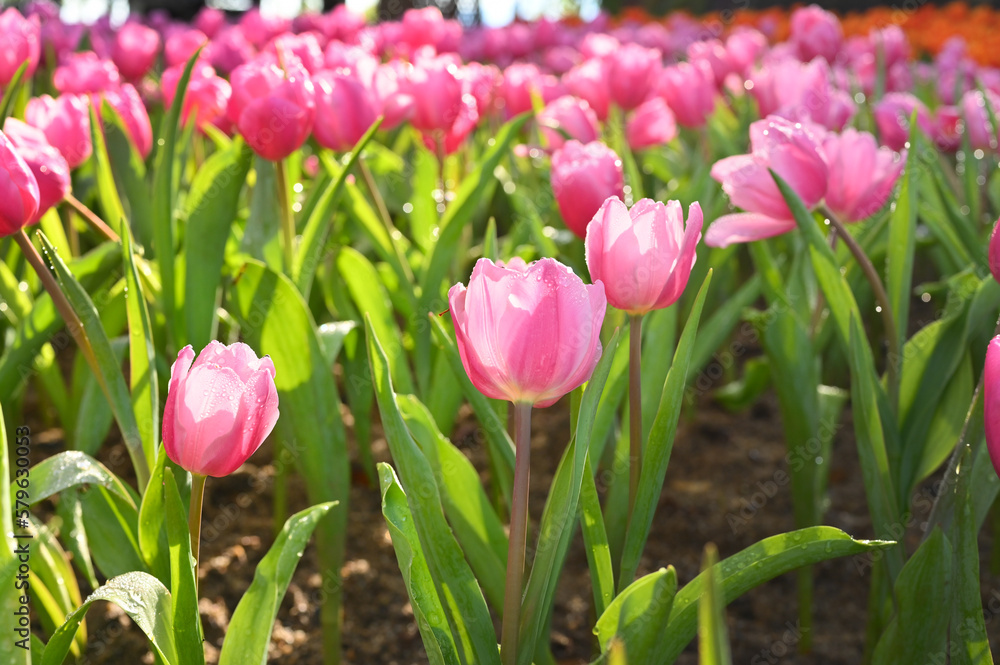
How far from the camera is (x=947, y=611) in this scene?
962 mm

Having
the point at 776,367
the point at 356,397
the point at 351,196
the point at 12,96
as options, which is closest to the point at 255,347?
the point at 356,397

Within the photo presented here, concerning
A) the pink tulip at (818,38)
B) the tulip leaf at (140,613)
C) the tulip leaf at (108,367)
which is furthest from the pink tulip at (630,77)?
the tulip leaf at (140,613)

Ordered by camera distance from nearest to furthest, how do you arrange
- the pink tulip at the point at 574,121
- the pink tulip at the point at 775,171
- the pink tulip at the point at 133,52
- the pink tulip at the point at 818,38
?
1. the pink tulip at the point at 775,171
2. the pink tulip at the point at 574,121
3. the pink tulip at the point at 133,52
4. the pink tulip at the point at 818,38

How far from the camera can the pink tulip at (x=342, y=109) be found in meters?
1.47

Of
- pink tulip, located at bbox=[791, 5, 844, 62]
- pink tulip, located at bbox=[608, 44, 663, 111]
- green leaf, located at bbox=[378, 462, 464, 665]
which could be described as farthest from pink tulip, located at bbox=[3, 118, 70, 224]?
pink tulip, located at bbox=[791, 5, 844, 62]

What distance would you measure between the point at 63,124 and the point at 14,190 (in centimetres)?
56

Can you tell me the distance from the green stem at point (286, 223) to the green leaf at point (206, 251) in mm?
63

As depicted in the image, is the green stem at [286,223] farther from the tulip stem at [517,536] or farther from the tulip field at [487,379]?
the tulip stem at [517,536]

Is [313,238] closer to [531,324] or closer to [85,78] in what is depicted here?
[531,324]

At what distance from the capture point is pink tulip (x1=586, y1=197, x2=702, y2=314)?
0.85 metres

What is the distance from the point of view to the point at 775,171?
42.3 inches

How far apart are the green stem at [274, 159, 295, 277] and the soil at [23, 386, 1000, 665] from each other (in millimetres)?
536

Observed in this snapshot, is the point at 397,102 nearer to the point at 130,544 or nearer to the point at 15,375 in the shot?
the point at 15,375

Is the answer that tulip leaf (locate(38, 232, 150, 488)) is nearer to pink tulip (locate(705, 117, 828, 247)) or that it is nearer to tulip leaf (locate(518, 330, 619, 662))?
tulip leaf (locate(518, 330, 619, 662))
